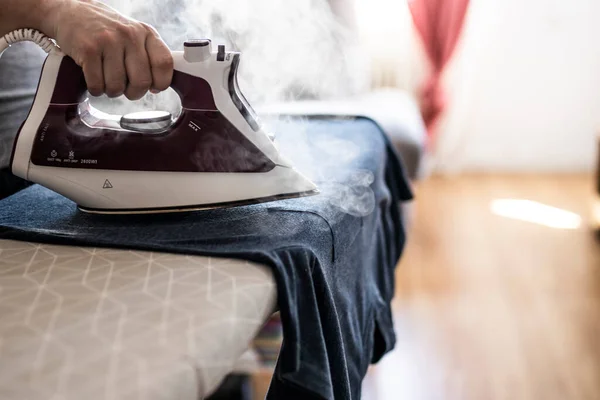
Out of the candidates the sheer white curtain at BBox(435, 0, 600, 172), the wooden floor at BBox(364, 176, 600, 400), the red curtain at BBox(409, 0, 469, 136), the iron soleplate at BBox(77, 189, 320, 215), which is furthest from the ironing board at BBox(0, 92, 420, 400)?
the sheer white curtain at BBox(435, 0, 600, 172)

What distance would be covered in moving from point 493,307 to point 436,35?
1.29 metres

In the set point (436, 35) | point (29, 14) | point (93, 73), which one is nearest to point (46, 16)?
point (29, 14)

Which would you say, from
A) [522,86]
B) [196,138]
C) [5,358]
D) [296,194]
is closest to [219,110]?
[196,138]

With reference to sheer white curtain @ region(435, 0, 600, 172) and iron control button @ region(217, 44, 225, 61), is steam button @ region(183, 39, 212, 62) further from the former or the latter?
sheer white curtain @ region(435, 0, 600, 172)

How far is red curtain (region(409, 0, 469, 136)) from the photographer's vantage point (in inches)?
113

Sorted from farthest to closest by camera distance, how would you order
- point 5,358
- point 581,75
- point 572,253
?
point 581,75 → point 572,253 → point 5,358

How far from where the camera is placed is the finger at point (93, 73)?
3.08 feet

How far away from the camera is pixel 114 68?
0.94 m

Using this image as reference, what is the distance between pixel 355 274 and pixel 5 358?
581 millimetres

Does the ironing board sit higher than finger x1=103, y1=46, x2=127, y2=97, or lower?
lower

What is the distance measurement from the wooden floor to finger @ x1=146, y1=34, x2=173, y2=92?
3.75 ft

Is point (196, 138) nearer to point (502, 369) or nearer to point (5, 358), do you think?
point (5, 358)

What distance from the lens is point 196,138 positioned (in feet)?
3.23

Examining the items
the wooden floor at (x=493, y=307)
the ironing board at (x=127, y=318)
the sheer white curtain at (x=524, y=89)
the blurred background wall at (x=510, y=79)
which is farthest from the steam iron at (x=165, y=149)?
the sheer white curtain at (x=524, y=89)
